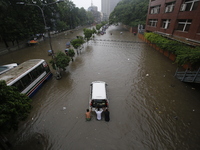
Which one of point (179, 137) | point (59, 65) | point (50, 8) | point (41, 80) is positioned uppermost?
point (50, 8)

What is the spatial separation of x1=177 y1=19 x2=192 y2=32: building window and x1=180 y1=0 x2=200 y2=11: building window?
1.55m

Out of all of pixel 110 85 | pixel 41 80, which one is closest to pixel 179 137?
pixel 110 85

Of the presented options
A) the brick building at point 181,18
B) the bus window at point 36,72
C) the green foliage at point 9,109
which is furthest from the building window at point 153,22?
the green foliage at point 9,109

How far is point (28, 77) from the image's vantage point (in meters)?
8.55

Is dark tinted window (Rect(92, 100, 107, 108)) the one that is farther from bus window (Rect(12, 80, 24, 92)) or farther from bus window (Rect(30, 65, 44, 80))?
bus window (Rect(30, 65, 44, 80))

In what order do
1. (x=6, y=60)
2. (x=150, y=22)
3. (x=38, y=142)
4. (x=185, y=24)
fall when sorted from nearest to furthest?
1. (x=38, y=142)
2. (x=185, y=24)
3. (x=6, y=60)
4. (x=150, y=22)

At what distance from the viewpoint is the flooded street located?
5695 millimetres

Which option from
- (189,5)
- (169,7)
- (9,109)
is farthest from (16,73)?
(169,7)

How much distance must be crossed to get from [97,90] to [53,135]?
12.7ft

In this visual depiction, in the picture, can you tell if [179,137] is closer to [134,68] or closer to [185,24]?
[134,68]

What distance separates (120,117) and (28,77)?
7992 millimetres

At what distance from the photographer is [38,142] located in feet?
18.9

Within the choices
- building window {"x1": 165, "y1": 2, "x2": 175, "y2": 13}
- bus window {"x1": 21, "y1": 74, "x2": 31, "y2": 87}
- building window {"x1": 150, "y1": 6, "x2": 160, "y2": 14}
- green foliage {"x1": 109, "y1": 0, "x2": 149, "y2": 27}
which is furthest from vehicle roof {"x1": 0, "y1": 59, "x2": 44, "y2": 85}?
green foliage {"x1": 109, "y1": 0, "x2": 149, "y2": 27}

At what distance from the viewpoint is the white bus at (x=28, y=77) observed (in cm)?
740
